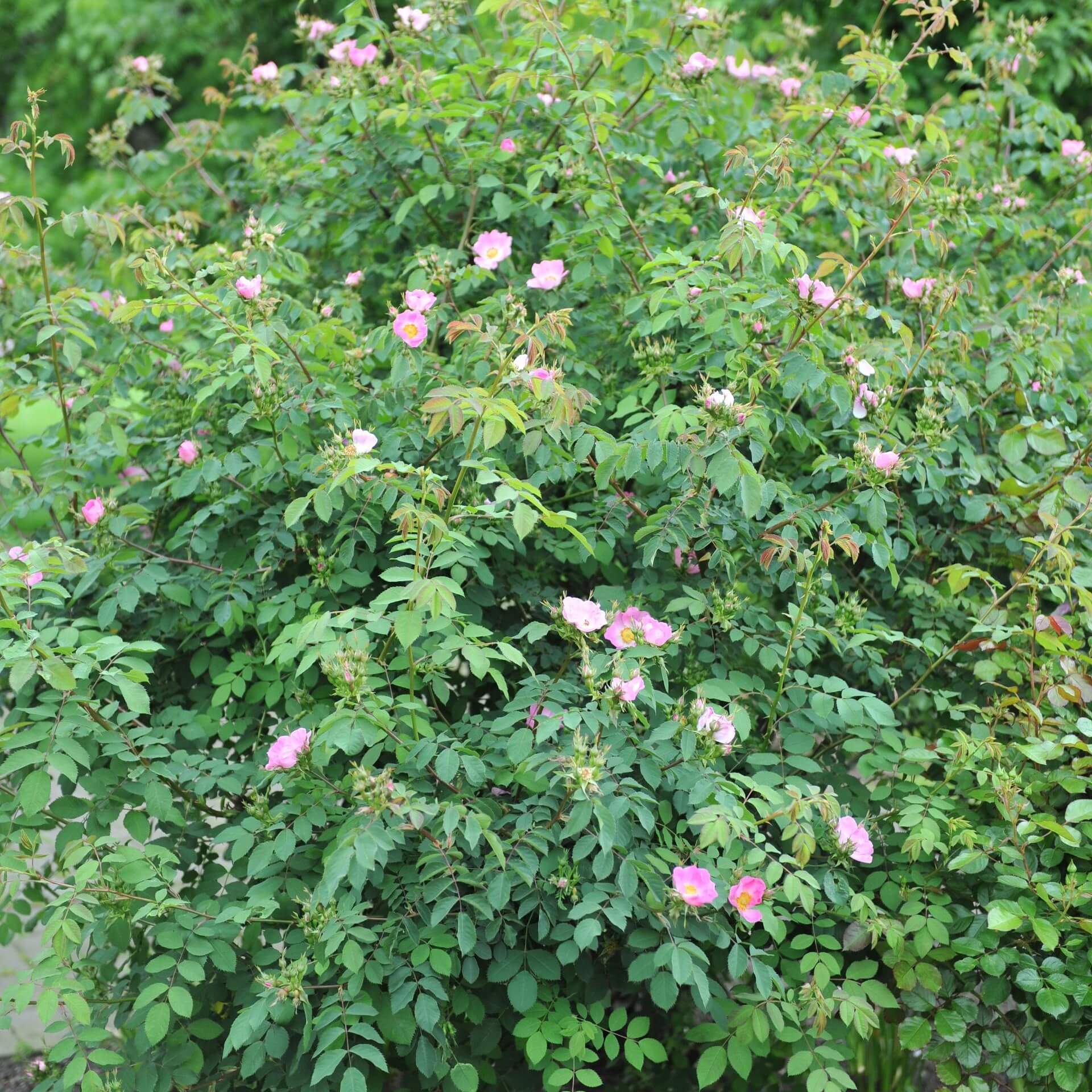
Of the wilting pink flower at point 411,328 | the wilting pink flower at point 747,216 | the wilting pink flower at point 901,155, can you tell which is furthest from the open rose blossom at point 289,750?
the wilting pink flower at point 901,155

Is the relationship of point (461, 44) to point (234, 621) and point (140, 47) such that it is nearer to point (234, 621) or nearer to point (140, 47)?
point (234, 621)

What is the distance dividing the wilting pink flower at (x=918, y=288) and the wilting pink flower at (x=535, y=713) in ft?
3.88

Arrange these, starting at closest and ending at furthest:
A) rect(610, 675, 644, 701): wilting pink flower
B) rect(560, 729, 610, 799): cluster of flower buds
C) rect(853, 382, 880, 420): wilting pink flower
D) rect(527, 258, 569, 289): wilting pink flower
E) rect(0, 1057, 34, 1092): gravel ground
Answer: rect(560, 729, 610, 799): cluster of flower buds → rect(610, 675, 644, 701): wilting pink flower → rect(853, 382, 880, 420): wilting pink flower → rect(527, 258, 569, 289): wilting pink flower → rect(0, 1057, 34, 1092): gravel ground

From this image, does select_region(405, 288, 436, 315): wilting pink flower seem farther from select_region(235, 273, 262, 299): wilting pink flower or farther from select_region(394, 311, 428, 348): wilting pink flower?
select_region(235, 273, 262, 299): wilting pink flower

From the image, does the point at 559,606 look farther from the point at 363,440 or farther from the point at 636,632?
the point at 363,440

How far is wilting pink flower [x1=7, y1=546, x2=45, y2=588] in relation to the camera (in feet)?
5.99

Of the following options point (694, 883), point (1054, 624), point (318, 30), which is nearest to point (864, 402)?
point (1054, 624)

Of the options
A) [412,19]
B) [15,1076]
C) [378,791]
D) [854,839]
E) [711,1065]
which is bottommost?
[15,1076]

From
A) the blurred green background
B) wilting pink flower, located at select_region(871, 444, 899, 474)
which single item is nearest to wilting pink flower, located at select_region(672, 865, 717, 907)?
wilting pink flower, located at select_region(871, 444, 899, 474)

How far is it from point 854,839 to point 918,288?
1.13 m

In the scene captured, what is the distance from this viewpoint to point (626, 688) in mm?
1699

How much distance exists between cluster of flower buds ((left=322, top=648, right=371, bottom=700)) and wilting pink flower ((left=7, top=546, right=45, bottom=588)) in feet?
1.70

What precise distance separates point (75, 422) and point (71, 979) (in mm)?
1370

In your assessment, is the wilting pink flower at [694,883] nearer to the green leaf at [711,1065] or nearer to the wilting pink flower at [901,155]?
the green leaf at [711,1065]
